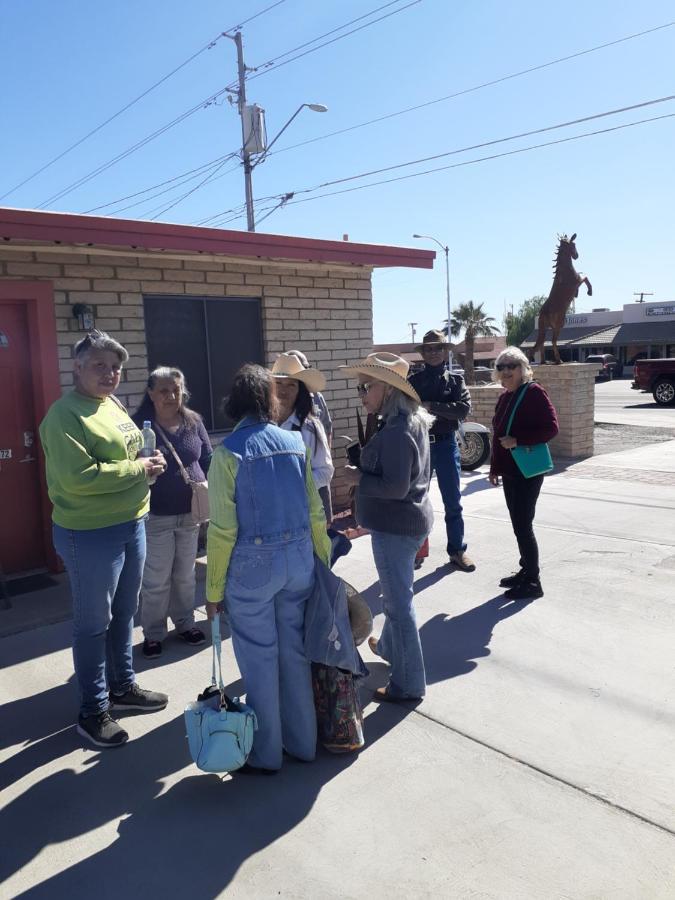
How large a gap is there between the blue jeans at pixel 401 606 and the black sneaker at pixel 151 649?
1558 millimetres

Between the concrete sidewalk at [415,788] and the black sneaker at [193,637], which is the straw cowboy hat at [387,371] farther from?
the black sneaker at [193,637]

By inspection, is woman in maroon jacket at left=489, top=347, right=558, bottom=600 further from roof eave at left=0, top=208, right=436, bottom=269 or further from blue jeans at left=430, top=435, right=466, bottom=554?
roof eave at left=0, top=208, right=436, bottom=269

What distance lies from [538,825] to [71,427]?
2.51 m

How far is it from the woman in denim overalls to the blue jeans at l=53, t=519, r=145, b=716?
61 cm

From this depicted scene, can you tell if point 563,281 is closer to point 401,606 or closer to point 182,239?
point 182,239

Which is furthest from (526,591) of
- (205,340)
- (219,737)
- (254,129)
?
(254,129)

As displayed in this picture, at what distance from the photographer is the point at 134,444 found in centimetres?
359

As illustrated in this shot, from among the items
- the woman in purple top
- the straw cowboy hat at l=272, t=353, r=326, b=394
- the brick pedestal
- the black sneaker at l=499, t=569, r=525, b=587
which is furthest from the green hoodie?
the brick pedestal

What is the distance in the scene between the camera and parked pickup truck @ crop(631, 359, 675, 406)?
72.9ft

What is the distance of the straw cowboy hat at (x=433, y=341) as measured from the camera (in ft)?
19.3

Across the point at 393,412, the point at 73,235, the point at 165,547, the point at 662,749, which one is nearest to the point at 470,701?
the point at 662,749

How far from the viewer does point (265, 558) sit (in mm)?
2965

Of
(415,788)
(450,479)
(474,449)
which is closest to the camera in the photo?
(415,788)

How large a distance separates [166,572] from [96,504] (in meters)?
1.30
